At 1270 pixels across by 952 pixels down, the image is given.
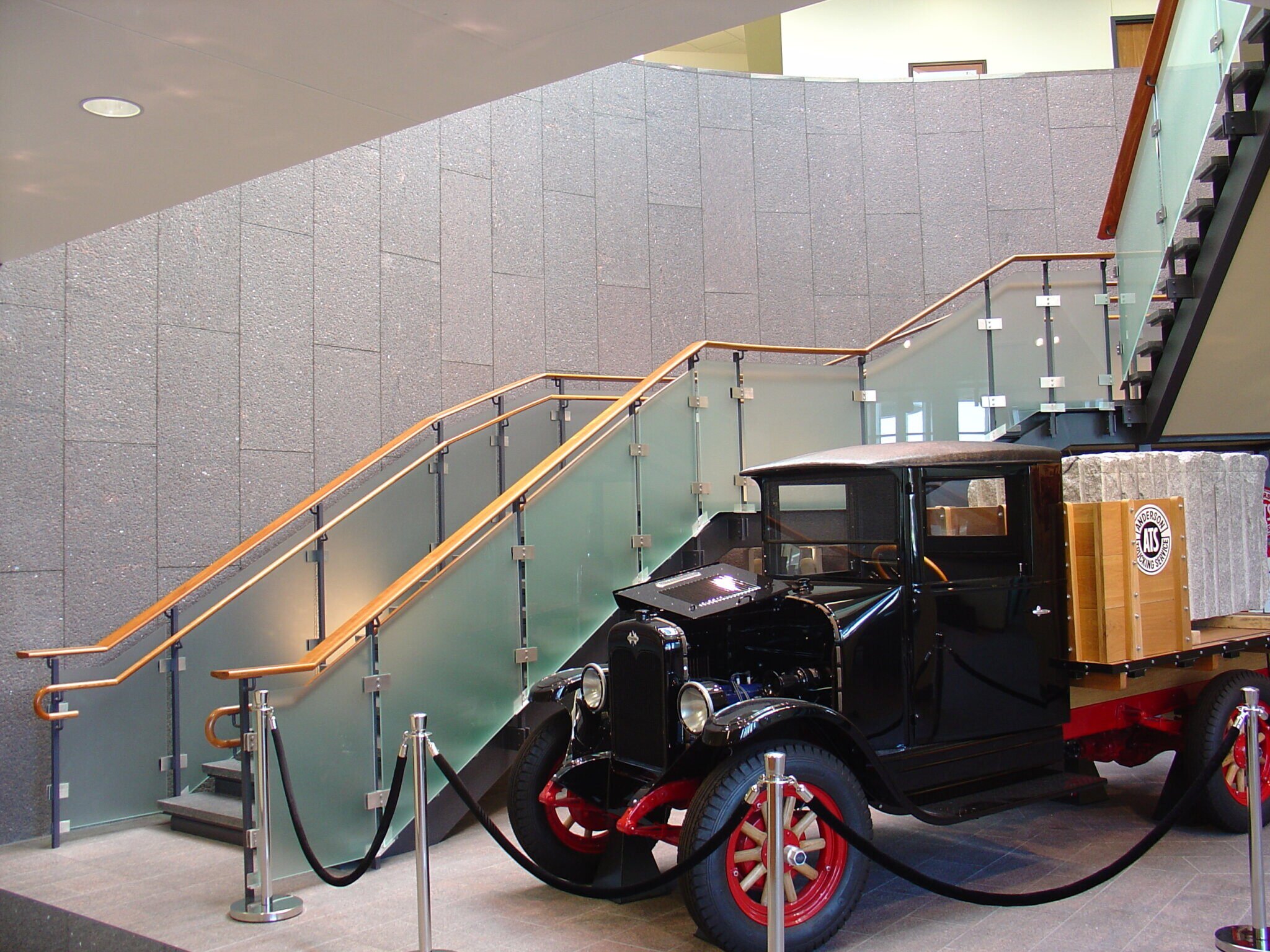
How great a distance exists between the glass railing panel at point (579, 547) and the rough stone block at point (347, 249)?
2.79m

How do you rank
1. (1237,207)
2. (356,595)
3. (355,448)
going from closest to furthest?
1. (1237,207)
2. (356,595)
3. (355,448)

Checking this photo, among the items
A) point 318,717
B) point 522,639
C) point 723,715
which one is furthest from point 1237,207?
point 318,717

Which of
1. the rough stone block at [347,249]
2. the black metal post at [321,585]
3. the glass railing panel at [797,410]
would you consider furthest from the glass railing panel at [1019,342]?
the black metal post at [321,585]

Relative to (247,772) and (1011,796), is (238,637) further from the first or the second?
(1011,796)

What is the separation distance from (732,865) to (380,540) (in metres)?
4.41

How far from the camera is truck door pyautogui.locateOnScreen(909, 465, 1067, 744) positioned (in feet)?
14.6

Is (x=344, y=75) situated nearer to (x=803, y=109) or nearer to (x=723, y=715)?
(x=723, y=715)

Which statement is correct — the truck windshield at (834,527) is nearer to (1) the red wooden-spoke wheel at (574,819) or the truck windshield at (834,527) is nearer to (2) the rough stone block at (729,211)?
(1) the red wooden-spoke wheel at (574,819)

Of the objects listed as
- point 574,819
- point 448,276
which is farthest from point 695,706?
point 448,276

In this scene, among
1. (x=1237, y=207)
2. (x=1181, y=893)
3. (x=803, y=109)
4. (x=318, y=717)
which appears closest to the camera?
(x=1181, y=893)

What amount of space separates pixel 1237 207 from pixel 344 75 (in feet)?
14.8

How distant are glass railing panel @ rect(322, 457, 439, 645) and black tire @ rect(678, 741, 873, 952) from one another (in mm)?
4026

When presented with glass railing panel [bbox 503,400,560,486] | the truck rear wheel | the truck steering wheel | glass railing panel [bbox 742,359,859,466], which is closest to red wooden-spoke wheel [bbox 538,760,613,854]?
the truck rear wheel

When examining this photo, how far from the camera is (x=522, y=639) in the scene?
18.5 feet
